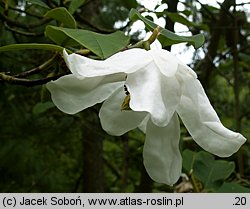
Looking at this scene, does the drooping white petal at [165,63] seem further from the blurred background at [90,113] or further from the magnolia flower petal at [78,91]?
the blurred background at [90,113]

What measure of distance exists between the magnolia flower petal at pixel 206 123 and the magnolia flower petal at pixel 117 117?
0.27ft

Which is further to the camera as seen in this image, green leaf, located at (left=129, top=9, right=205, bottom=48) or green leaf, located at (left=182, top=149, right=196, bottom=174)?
green leaf, located at (left=182, top=149, right=196, bottom=174)

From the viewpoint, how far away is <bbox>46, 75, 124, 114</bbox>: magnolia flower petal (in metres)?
0.76

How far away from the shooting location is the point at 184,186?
1615mm

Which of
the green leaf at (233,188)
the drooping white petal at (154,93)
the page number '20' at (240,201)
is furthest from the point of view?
the green leaf at (233,188)

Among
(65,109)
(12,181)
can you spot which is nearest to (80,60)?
(65,109)

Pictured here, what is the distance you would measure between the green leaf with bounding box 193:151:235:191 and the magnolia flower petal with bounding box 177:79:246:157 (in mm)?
600

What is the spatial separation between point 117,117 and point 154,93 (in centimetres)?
12

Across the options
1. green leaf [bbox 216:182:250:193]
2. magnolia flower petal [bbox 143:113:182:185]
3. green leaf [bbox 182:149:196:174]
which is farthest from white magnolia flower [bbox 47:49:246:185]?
green leaf [bbox 182:149:196:174]

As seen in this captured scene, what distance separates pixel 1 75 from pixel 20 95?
5.31ft

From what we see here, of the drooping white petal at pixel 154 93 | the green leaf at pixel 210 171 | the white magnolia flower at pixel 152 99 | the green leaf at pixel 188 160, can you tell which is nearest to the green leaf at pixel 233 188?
the green leaf at pixel 210 171

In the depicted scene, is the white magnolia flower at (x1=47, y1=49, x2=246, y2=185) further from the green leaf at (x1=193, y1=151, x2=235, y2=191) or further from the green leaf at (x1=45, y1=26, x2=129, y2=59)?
the green leaf at (x1=193, y1=151, x2=235, y2=191)

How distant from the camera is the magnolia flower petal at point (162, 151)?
794 mm

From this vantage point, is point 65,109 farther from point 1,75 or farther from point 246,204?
point 246,204
